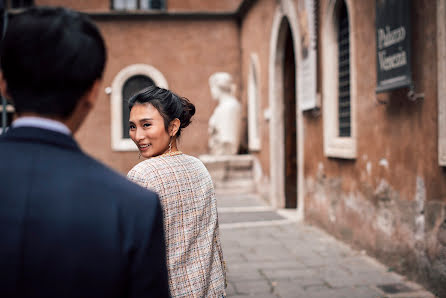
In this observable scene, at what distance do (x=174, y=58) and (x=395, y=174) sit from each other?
10760 mm

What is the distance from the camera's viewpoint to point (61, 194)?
36.0 inches

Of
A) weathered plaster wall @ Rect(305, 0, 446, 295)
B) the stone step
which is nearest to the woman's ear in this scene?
weathered plaster wall @ Rect(305, 0, 446, 295)

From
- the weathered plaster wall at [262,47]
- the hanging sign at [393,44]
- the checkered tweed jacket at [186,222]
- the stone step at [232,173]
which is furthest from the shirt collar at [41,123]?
the stone step at [232,173]

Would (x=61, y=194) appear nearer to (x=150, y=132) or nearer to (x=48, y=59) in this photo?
(x=48, y=59)

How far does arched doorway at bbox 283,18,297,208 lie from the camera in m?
9.84

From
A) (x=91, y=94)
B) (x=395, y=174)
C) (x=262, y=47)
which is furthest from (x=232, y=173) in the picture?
(x=91, y=94)

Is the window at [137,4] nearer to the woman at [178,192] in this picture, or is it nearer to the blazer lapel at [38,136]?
the woman at [178,192]

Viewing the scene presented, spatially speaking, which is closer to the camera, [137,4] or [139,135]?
[139,135]

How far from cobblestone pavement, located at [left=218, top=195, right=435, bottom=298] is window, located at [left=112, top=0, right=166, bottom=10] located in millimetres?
9611

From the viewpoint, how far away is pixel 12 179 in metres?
0.92

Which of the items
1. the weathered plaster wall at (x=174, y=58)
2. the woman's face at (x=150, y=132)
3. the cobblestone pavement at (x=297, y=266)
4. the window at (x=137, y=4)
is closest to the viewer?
the woman's face at (x=150, y=132)

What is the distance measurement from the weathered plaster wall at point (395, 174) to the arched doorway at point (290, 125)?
275 centimetres

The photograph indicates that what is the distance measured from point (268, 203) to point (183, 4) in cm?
756

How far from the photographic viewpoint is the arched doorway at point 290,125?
32.3ft
